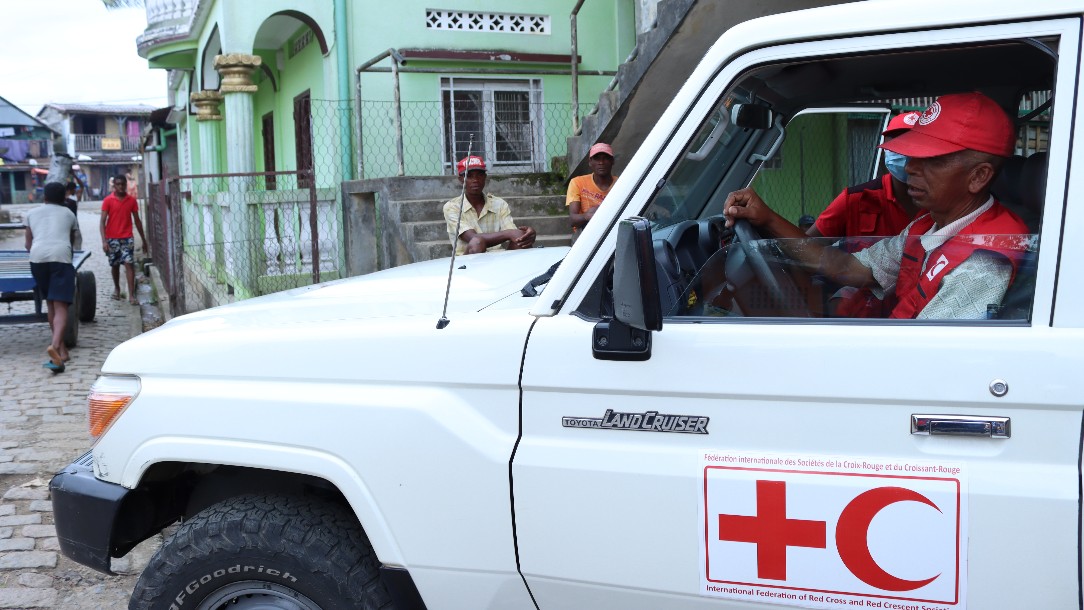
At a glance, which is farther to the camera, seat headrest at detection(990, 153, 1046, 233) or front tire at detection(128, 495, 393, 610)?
front tire at detection(128, 495, 393, 610)

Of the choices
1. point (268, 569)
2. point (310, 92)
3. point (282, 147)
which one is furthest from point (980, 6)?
point (282, 147)

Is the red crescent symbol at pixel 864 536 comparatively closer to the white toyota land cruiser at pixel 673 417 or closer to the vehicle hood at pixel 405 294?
the white toyota land cruiser at pixel 673 417

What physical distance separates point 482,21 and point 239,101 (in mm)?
3241

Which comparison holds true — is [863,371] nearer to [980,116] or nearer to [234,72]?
[980,116]

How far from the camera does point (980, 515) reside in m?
1.92

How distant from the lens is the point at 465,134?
12.4 meters

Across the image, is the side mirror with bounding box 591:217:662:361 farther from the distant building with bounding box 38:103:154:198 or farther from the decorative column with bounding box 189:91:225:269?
the distant building with bounding box 38:103:154:198

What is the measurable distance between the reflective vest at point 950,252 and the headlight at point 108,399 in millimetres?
1988

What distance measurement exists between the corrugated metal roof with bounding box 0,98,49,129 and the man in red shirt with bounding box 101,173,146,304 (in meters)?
52.2

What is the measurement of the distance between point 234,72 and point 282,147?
3.76 meters

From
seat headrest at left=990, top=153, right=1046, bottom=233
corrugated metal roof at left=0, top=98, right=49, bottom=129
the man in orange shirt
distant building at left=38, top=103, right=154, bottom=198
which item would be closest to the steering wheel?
seat headrest at left=990, top=153, right=1046, bottom=233

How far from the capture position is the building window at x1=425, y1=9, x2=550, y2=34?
12.3m

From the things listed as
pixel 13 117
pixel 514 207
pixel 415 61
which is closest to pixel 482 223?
pixel 514 207

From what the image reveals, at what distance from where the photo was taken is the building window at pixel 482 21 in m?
12.3
